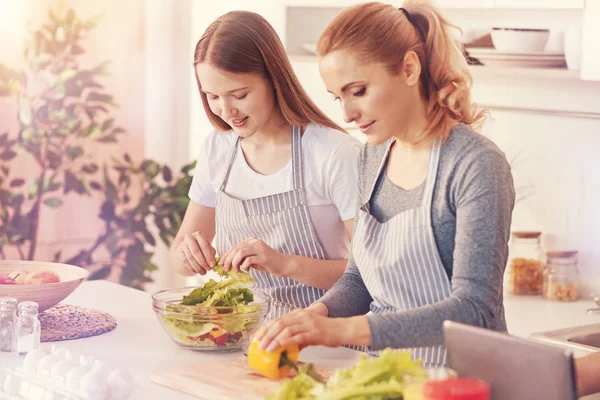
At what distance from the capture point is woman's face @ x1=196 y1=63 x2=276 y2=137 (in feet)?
7.23

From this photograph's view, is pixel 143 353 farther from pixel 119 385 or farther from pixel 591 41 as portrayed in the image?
pixel 591 41

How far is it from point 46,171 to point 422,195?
9.13ft

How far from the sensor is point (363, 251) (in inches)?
79.0

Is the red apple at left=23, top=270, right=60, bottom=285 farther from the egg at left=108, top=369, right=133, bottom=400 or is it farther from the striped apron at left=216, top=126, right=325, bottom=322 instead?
the egg at left=108, top=369, right=133, bottom=400

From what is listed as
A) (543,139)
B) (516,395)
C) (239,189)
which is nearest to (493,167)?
(516,395)

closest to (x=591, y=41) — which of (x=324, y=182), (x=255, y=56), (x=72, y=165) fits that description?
(x=324, y=182)

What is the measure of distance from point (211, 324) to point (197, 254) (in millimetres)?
275

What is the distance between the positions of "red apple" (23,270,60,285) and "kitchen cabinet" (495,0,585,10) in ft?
5.09

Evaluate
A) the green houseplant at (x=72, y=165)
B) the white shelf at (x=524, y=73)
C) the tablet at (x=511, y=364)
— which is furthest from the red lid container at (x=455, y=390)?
the green houseplant at (x=72, y=165)

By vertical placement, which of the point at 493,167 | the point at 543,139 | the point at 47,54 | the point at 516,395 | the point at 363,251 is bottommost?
the point at 516,395

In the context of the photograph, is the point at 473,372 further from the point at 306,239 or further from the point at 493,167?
the point at 306,239

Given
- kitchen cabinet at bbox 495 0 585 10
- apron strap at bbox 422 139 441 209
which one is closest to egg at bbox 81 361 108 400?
apron strap at bbox 422 139 441 209

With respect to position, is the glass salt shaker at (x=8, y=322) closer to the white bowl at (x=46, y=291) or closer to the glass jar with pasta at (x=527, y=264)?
the white bowl at (x=46, y=291)

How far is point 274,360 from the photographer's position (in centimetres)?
170
